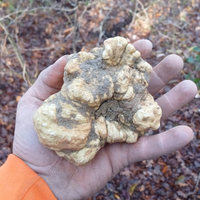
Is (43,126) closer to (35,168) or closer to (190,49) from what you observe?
→ (35,168)

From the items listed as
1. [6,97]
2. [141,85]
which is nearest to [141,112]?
[141,85]

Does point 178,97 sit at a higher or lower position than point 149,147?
higher

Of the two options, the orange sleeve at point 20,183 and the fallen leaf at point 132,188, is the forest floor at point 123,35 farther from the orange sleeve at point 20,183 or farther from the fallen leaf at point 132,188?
the orange sleeve at point 20,183

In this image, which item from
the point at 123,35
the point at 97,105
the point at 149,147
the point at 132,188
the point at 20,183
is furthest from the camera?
the point at 123,35

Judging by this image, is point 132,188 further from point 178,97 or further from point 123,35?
point 123,35

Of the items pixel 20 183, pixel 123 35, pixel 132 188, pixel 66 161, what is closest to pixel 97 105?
pixel 66 161

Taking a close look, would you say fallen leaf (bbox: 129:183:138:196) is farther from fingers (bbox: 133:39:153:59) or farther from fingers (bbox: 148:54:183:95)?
fingers (bbox: 133:39:153:59)
